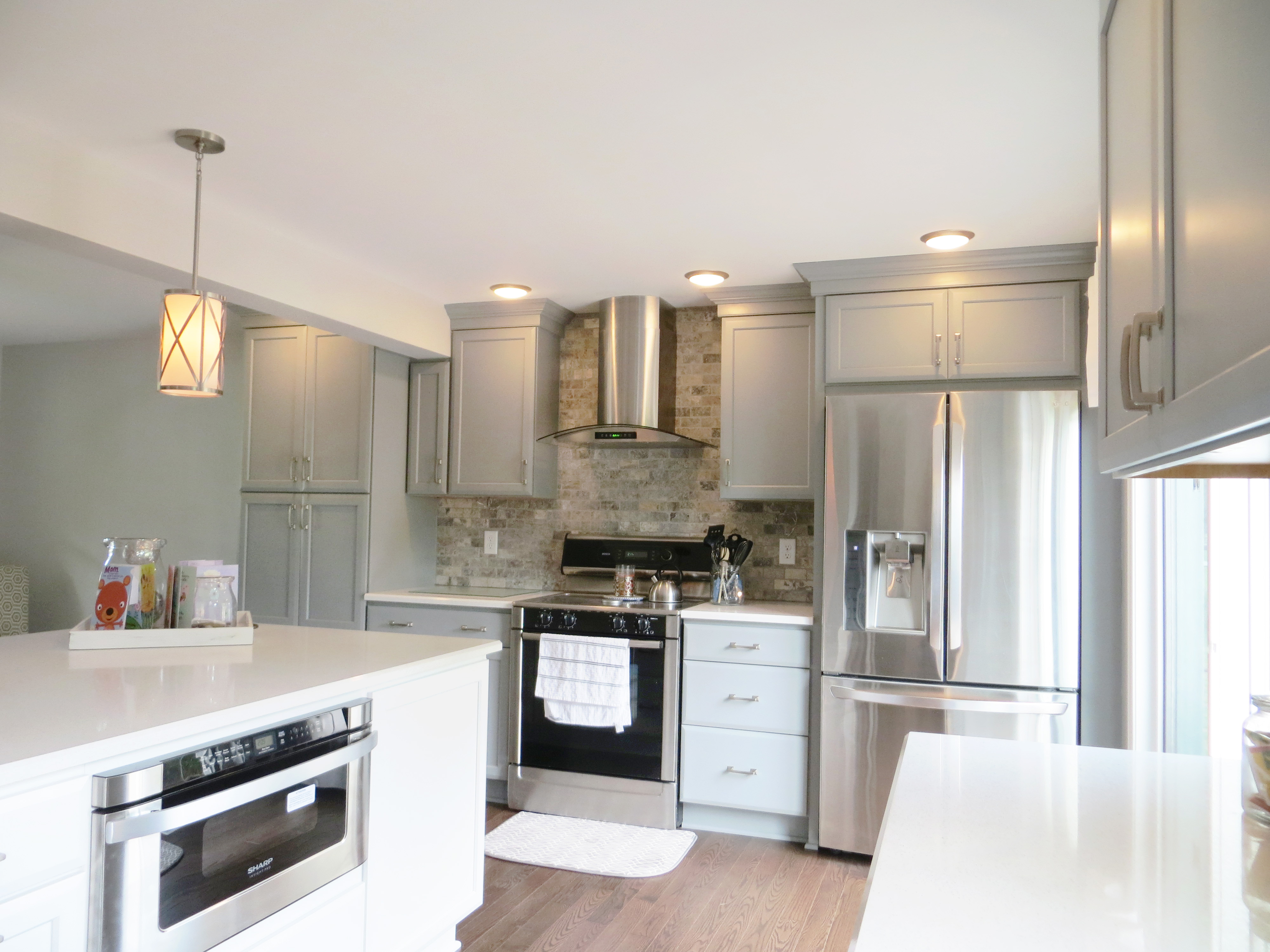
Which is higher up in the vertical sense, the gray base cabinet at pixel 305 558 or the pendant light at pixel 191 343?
the pendant light at pixel 191 343

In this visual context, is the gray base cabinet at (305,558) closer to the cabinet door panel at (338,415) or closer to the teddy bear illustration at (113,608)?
the cabinet door panel at (338,415)

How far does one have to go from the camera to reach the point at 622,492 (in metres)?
4.43

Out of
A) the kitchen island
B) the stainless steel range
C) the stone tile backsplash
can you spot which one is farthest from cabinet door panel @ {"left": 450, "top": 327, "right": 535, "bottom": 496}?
the kitchen island

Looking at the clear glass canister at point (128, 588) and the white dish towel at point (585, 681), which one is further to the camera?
the white dish towel at point (585, 681)

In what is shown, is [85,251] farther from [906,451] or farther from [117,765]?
[906,451]

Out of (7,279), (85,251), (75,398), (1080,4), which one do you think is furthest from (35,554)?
(1080,4)

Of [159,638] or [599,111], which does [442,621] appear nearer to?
[159,638]

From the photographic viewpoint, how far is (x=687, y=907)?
2922mm

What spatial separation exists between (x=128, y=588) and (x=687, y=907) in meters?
1.97

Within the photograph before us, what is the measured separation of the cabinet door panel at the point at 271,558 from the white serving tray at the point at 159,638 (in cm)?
197

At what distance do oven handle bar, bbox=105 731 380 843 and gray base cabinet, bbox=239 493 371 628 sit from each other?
2279mm

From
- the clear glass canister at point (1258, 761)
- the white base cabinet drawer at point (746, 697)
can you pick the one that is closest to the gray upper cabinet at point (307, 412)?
the white base cabinet drawer at point (746, 697)

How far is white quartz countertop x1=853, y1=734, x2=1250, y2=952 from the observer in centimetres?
88

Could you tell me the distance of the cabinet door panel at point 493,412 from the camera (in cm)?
429
